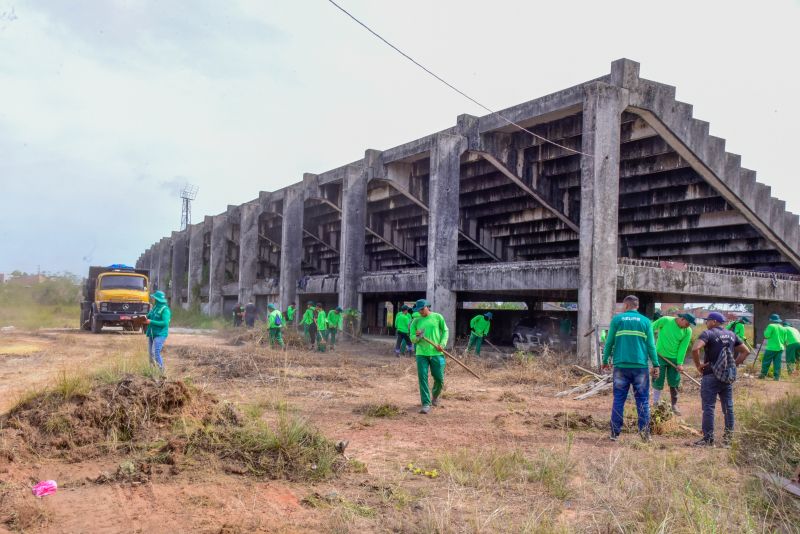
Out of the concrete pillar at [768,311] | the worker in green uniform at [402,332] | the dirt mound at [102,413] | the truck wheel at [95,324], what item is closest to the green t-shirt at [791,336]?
the concrete pillar at [768,311]

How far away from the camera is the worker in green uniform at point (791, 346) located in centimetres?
1677

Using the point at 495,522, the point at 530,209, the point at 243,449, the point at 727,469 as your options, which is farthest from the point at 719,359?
the point at 530,209

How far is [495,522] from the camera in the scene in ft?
16.2

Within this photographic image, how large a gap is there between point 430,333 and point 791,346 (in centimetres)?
1239

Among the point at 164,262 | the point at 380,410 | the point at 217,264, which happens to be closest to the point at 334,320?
the point at 380,410

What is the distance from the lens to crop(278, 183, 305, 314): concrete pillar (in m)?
33.8

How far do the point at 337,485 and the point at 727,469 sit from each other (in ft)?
12.8

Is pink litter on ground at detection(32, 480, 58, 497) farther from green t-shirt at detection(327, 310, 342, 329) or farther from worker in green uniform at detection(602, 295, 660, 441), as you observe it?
green t-shirt at detection(327, 310, 342, 329)

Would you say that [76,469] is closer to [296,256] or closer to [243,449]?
[243,449]

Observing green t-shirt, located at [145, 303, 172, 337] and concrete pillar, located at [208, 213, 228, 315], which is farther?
concrete pillar, located at [208, 213, 228, 315]

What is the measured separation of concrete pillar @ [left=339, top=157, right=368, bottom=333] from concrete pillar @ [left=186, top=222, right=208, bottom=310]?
2239 centimetres

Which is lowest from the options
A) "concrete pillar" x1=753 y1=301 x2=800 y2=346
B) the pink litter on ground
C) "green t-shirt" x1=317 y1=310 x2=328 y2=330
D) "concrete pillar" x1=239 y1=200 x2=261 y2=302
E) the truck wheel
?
the pink litter on ground

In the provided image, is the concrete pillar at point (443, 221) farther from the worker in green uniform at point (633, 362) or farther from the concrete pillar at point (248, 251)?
the concrete pillar at point (248, 251)

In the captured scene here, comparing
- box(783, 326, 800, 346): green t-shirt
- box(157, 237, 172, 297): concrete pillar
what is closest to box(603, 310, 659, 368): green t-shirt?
box(783, 326, 800, 346): green t-shirt
